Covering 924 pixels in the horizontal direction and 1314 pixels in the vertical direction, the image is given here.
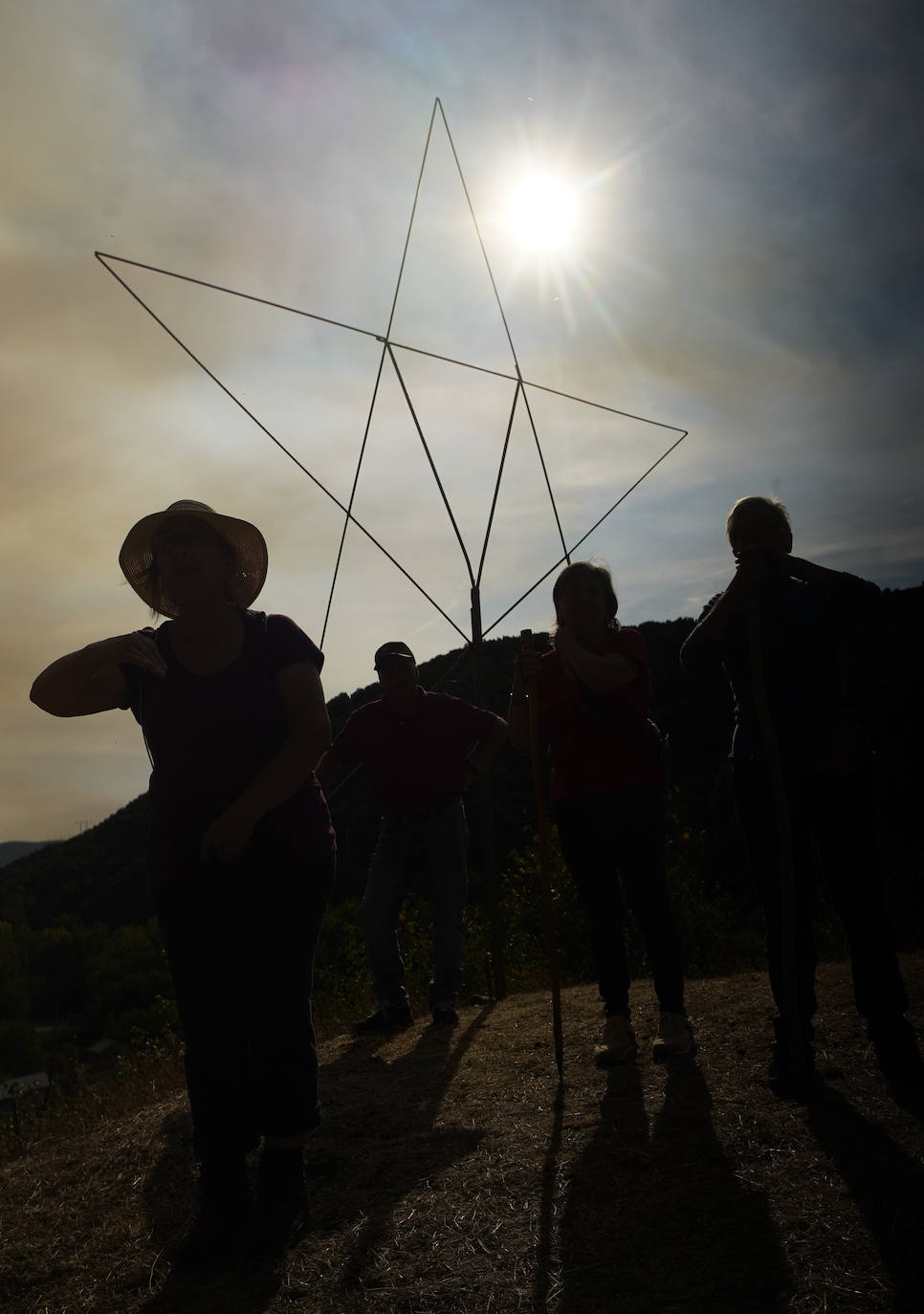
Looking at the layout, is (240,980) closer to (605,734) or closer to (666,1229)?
(666,1229)

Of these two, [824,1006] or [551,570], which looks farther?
[551,570]

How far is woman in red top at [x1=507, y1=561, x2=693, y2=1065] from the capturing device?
3562 millimetres

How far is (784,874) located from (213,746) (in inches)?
69.1

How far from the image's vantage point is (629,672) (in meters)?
3.59

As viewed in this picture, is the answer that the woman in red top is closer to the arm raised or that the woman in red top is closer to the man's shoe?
the arm raised

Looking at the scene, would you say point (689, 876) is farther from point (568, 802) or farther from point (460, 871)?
point (568, 802)

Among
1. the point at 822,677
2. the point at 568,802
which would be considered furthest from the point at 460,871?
the point at 822,677

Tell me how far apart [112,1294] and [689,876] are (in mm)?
8964

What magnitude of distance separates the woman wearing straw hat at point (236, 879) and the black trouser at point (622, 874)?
1.34m

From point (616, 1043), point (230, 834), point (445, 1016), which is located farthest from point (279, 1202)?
point (445, 1016)

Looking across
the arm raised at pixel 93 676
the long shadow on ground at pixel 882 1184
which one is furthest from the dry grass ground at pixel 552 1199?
the arm raised at pixel 93 676

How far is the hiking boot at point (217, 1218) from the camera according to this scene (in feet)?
7.59

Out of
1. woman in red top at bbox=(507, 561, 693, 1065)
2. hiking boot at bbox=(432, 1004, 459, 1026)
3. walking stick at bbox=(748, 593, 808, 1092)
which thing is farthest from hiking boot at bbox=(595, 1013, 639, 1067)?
hiking boot at bbox=(432, 1004, 459, 1026)

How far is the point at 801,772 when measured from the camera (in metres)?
3.07
